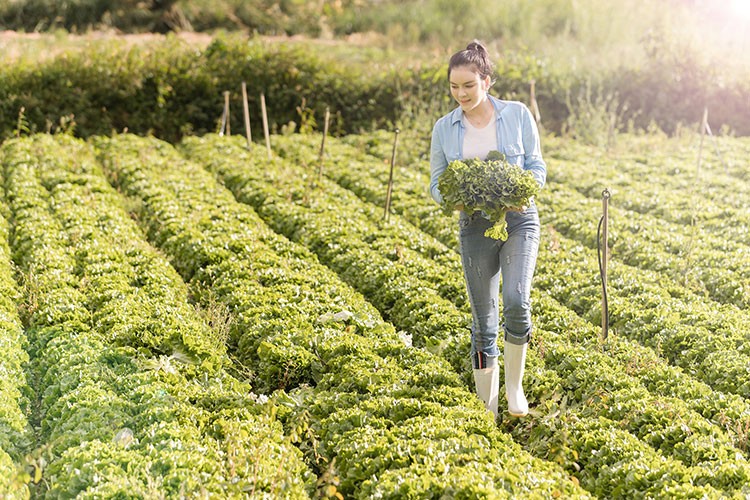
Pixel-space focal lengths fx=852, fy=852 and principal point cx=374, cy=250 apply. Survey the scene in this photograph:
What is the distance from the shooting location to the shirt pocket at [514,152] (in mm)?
6758

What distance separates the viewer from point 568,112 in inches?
829

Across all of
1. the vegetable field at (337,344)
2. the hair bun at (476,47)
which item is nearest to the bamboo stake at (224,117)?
the vegetable field at (337,344)

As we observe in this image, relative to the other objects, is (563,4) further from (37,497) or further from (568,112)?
(37,497)

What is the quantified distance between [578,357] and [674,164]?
9377mm

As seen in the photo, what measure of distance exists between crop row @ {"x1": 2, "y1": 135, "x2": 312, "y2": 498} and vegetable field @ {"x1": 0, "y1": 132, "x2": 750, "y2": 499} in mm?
24

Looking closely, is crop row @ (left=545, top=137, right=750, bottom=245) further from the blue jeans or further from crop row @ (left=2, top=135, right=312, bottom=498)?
crop row @ (left=2, top=135, right=312, bottom=498)

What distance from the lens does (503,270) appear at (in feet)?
21.7

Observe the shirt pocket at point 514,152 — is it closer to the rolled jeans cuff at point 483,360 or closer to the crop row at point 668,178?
the rolled jeans cuff at point 483,360

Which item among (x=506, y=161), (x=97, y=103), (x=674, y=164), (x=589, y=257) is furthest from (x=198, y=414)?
(x=97, y=103)

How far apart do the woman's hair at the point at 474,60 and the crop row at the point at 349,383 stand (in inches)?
104

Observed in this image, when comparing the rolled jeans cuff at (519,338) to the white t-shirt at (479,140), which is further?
the white t-shirt at (479,140)

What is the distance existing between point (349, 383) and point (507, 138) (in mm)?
2486

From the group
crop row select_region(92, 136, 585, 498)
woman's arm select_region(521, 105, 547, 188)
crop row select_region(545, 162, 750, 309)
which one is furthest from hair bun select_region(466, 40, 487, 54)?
crop row select_region(545, 162, 750, 309)

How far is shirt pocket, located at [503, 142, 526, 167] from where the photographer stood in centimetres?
676
